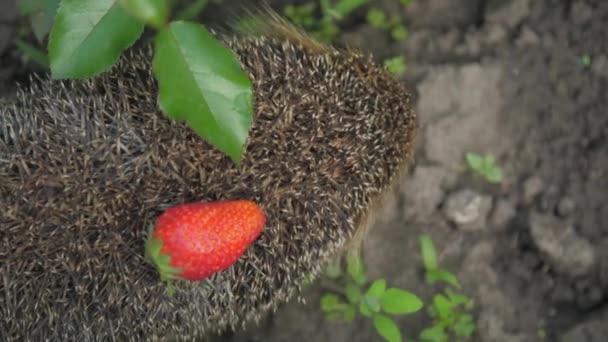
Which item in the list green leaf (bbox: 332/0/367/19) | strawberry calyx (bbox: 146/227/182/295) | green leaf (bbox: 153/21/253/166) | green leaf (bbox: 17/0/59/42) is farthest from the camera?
green leaf (bbox: 332/0/367/19)

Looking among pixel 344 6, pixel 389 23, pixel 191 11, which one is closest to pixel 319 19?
pixel 344 6

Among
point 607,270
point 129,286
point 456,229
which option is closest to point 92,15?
point 129,286

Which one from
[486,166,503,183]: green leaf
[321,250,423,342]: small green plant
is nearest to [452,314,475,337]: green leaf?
[321,250,423,342]: small green plant

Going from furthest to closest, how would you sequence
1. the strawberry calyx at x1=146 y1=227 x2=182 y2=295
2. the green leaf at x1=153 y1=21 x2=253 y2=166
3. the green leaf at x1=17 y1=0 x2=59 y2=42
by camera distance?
the green leaf at x1=17 y1=0 x2=59 y2=42 < the strawberry calyx at x1=146 y1=227 x2=182 y2=295 < the green leaf at x1=153 y1=21 x2=253 y2=166

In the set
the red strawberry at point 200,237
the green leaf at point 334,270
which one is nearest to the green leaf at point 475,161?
the green leaf at point 334,270

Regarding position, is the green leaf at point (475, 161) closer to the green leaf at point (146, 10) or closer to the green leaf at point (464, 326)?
the green leaf at point (464, 326)

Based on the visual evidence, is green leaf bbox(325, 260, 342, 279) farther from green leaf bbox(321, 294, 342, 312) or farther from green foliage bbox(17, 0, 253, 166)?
green foliage bbox(17, 0, 253, 166)

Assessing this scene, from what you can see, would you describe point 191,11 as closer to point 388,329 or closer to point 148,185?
point 148,185
